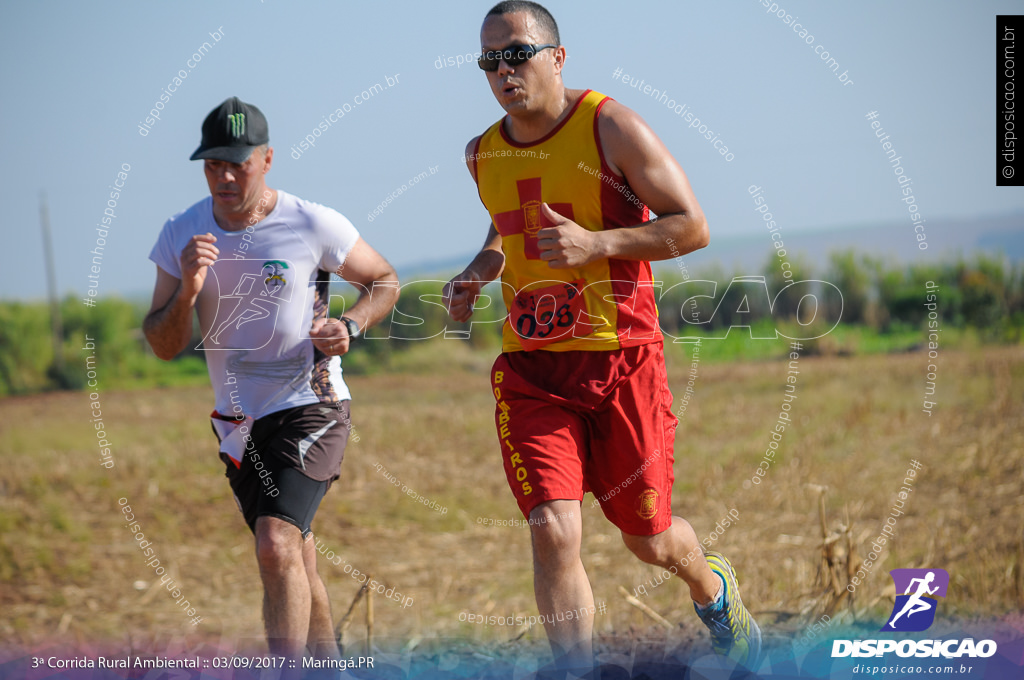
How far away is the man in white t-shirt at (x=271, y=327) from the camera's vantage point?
3.54 meters

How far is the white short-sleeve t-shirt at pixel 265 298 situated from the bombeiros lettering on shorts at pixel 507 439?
77 centimetres

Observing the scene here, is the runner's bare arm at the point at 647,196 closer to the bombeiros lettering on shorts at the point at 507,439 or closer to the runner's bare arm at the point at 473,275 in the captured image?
the runner's bare arm at the point at 473,275

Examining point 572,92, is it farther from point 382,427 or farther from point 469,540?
point 382,427

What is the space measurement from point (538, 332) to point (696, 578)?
1.21 meters

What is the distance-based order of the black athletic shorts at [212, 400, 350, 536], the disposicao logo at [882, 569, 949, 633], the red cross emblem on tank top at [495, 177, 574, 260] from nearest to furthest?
the red cross emblem on tank top at [495, 177, 574, 260], the black athletic shorts at [212, 400, 350, 536], the disposicao logo at [882, 569, 949, 633]

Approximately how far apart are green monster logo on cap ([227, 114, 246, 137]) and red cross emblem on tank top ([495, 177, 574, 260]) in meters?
1.11

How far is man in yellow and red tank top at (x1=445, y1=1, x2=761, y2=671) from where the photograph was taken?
3.17 m

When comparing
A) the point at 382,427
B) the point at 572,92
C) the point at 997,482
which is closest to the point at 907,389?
the point at 997,482

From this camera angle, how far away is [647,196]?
3.28 metres

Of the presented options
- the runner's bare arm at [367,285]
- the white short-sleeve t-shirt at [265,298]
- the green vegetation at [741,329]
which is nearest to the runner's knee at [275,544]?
the white short-sleeve t-shirt at [265,298]

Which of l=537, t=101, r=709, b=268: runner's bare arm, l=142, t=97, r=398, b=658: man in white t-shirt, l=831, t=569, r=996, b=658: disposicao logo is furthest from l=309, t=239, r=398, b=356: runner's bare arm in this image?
l=831, t=569, r=996, b=658: disposicao logo

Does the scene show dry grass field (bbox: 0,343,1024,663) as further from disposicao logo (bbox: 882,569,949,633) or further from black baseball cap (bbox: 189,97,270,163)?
black baseball cap (bbox: 189,97,270,163)

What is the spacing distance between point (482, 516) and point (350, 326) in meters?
5.39

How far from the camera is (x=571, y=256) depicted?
3127 millimetres
